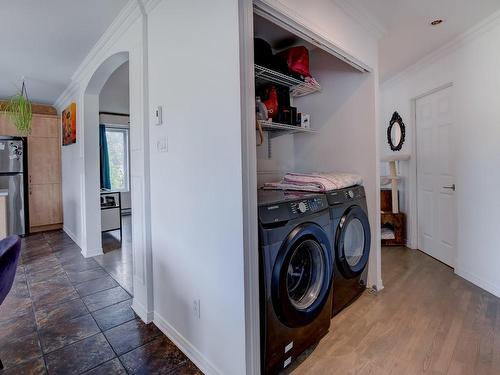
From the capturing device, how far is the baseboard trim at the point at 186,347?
4.92 ft

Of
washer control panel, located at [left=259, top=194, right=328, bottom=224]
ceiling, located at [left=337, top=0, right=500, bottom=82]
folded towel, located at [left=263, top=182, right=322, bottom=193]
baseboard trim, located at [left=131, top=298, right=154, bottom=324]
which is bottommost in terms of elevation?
baseboard trim, located at [left=131, top=298, right=154, bottom=324]

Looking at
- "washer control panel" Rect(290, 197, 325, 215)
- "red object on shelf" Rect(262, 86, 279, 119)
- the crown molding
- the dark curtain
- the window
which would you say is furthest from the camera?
the window

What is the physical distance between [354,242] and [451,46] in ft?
7.56

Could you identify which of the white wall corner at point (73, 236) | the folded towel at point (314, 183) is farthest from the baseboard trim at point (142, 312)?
the white wall corner at point (73, 236)

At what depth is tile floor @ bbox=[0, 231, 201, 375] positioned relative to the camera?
5.24ft

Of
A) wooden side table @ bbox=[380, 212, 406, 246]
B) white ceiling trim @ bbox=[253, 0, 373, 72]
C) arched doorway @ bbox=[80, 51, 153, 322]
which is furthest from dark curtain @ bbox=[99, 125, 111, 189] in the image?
wooden side table @ bbox=[380, 212, 406, 246]

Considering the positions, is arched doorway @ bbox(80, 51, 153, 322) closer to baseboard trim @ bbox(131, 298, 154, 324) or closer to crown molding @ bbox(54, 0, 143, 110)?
baseboard trim @ bbox(131, 298, 154, 324)

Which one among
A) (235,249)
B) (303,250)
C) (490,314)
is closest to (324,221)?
(303,250)

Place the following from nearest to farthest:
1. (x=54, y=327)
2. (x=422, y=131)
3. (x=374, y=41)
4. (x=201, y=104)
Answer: (x=201, y=104) < (x=54, y=327) < (x=374, y=41) < (x=422, y=131)

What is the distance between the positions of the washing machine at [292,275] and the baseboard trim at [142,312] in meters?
1.06

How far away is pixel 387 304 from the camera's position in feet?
7.22

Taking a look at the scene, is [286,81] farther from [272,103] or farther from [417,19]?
[417,19]

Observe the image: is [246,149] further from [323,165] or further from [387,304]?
[387,304]

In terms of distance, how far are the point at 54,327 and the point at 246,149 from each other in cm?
199
